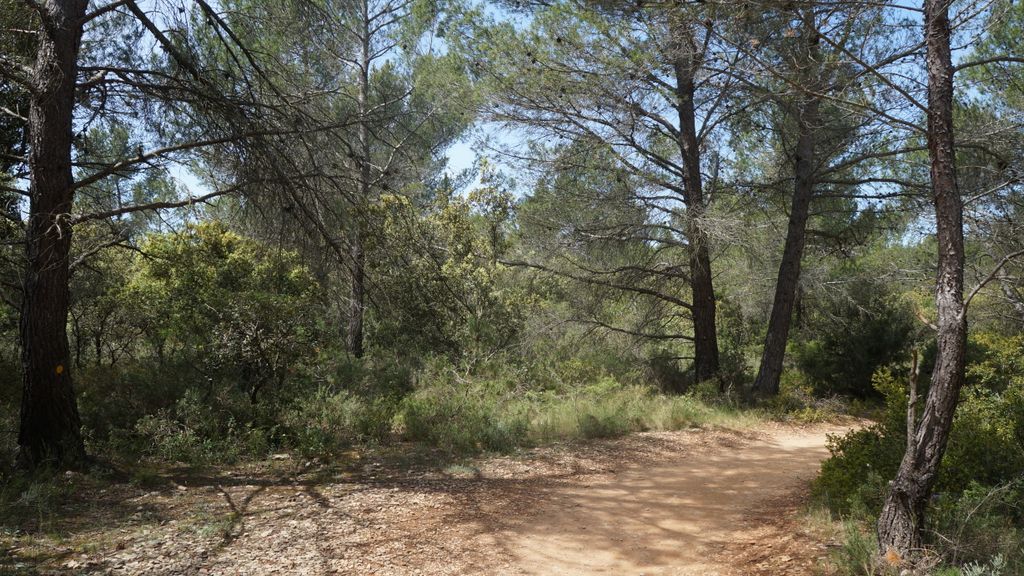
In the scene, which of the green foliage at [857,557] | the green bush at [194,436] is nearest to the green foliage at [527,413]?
the green bush at [194,436]

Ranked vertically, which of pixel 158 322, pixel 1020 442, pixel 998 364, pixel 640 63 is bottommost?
pixel 1020 442

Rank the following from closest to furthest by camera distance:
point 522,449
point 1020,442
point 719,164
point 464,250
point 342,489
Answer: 1. point 1020,442
2. point 342,489
3. point 522,449
4. point 719,164
5. point 464,250

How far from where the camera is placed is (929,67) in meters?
4.45

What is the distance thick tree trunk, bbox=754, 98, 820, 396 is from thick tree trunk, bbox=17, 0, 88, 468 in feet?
36.2

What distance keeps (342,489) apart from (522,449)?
2694mm

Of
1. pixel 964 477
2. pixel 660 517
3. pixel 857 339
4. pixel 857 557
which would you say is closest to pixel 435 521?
pixel 660 517

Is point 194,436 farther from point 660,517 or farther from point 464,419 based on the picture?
point 660,517

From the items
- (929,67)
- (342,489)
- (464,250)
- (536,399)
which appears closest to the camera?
(929,67)

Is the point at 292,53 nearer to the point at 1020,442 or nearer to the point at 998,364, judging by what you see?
the point at 1020,442

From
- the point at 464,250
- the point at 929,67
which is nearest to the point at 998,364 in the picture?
the point at 929,67

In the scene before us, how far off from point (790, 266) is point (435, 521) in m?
9.55

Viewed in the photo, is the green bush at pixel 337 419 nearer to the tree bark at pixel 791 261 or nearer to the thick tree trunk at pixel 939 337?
the thick tree trunk at pixel 939 337

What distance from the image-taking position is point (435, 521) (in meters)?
5.81

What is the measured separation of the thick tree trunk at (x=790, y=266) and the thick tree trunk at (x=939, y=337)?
806 cm
